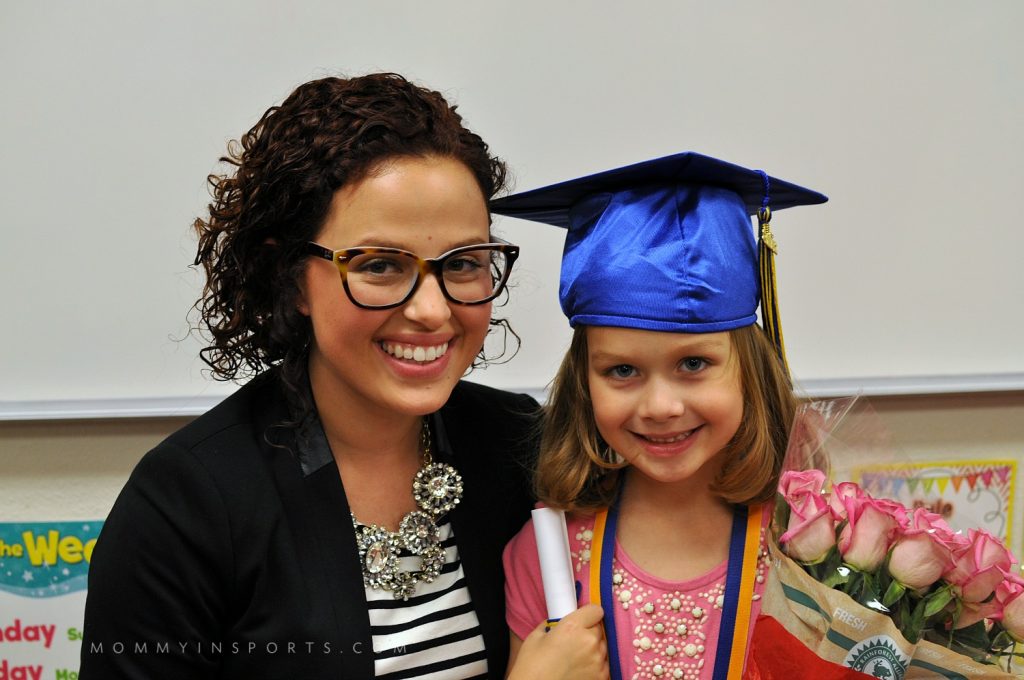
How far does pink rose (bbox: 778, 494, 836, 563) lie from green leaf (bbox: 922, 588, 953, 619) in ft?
0.39

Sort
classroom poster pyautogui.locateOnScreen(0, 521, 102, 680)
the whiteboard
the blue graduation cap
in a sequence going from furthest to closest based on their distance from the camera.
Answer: classroom poster pyautogui.locateOnScreen(0, 521, 102, 680)
the whiteboard
the blue graduation cap

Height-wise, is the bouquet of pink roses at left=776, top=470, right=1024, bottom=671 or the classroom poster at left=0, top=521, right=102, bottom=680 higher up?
the bouquet of pink roses at left=776, top=470, right=1024, bottom=671

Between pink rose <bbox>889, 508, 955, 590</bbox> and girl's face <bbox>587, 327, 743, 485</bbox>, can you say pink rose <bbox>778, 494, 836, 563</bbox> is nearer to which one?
pink rose <bbox>889, 508, 955, 590</bbox>

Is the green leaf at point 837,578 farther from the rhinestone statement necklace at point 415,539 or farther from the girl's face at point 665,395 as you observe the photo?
the rhinestone statement necklace at point 415,539

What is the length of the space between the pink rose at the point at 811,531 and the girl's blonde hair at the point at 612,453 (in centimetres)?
26

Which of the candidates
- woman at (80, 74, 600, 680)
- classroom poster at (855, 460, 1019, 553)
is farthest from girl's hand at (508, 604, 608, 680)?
classroom poster at (855, 460, 1019, 553)

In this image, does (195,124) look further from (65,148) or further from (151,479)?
(151,479)

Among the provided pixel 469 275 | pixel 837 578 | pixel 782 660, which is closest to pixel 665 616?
pixel 782 660

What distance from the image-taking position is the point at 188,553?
4.46 feet

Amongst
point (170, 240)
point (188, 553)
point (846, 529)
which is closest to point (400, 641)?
point (188, 553)

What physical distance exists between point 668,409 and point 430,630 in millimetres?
573

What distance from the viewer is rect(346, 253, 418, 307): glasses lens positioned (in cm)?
132

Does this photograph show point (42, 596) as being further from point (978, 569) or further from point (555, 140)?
point (978, 569)

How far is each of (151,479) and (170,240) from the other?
35.7 inches
